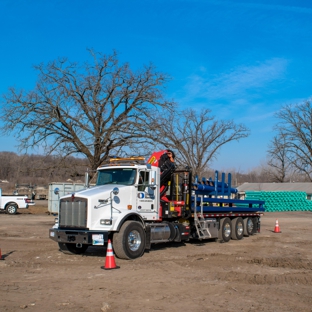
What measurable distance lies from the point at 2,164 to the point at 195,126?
69.3 meters

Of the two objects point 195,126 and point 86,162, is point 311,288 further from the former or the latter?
point 195,126

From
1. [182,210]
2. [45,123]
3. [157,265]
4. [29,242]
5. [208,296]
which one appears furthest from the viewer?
[45,123]

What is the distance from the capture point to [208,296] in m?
7.63

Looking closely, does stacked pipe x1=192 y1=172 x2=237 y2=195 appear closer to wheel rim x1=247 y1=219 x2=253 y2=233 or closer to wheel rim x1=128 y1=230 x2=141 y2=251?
wheel rim x1=247 y1=219 x2=253 y2=233

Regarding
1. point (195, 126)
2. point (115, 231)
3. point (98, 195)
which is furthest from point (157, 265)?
point (195, 126)

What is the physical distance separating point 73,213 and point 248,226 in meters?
9.74

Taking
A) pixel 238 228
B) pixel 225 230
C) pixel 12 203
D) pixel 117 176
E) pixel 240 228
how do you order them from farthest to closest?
1. pixel 12 203
2. pixel 240 228
3. pixel 238 228
4. pixel 225 230
5. pixel 117 176

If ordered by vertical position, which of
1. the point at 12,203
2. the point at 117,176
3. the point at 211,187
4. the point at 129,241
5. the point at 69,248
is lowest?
the point at 69,248

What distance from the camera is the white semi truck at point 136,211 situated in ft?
37.8

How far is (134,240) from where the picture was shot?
1196 centimetres

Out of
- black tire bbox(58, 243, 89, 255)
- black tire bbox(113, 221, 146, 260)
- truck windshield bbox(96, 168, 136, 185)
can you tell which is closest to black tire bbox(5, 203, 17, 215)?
black tire bbox(58, 243, 89, 255)

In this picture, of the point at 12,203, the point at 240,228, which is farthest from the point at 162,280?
the point at 12,203

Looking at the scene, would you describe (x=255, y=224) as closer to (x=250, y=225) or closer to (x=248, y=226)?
(x=250, y=225)

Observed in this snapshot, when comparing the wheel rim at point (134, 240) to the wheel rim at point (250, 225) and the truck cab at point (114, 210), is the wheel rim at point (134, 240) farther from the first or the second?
the wheel rim at point (250, 225)
